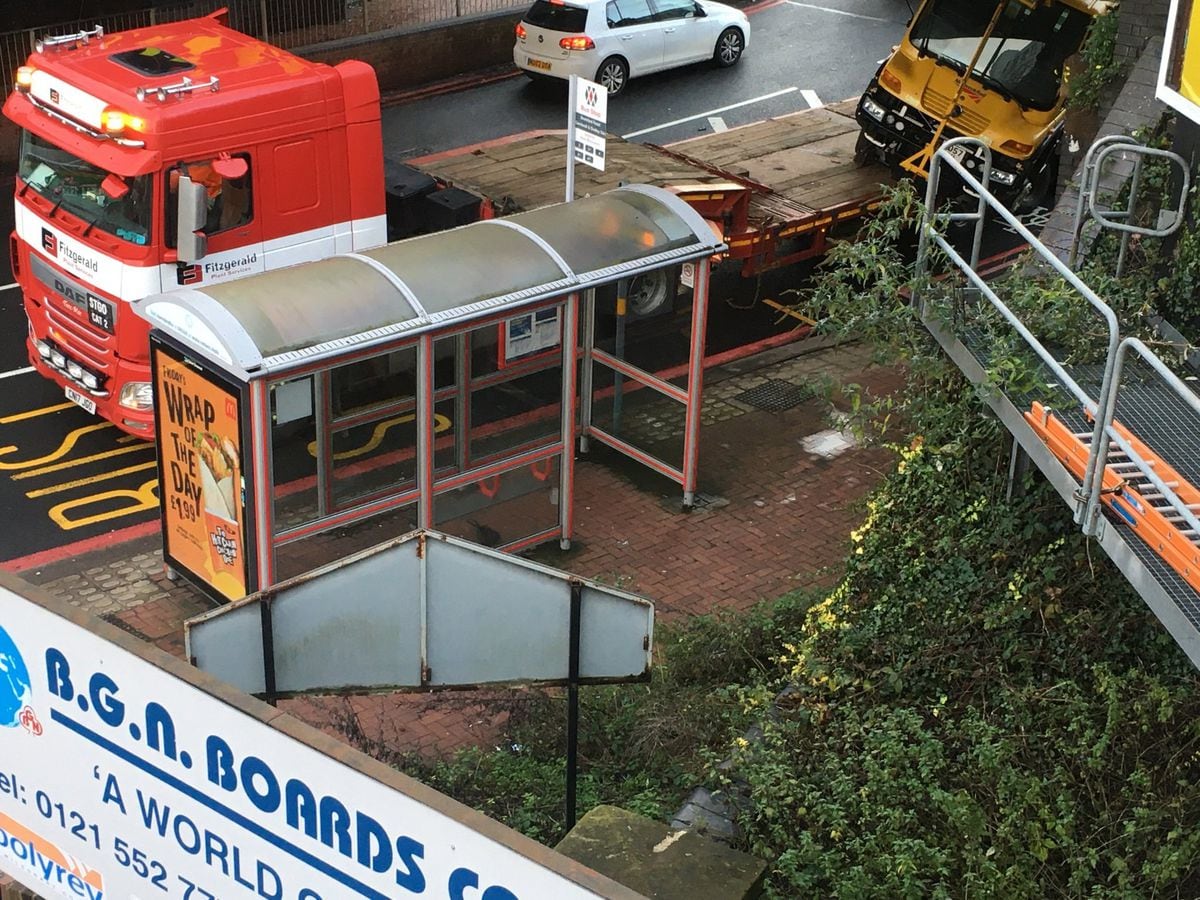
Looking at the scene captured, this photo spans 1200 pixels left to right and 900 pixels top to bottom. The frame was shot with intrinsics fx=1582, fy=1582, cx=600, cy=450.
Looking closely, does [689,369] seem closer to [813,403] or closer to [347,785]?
[813,403]

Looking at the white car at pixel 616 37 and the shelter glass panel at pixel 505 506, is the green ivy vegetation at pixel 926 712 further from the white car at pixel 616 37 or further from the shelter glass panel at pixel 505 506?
the white car at pixel 616 37

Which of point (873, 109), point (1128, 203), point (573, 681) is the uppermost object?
point (1128, 203)

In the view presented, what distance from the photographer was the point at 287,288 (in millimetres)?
9914

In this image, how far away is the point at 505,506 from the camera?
37.7 ft

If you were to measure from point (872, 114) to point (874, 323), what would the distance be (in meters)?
8.32

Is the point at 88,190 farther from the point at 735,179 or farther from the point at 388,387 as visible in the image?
the point at 735,179

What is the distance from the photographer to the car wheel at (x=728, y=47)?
24.0 meters

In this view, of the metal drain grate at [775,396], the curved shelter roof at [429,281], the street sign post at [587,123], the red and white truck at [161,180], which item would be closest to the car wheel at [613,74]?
the metal drain grate at [775,396]

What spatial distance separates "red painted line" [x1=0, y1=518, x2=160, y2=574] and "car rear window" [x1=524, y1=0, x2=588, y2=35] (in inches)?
482

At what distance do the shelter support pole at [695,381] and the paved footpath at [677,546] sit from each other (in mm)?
243

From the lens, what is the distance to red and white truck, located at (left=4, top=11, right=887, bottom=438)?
11.6m

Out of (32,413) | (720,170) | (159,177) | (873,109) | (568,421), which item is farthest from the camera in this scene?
(873,109)

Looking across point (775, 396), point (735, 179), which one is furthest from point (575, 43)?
point (775, 396)

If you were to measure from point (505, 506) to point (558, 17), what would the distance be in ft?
40.8
